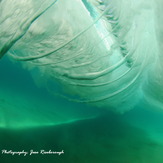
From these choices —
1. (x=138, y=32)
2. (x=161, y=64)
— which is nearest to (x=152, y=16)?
(x=138, y=32)

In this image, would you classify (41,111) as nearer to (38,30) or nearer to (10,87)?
(10,87)

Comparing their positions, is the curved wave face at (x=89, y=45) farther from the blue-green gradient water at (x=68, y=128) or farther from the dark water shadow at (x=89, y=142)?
the dark water shadow at (x=89, y=142)

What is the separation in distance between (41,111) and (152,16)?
1.01m

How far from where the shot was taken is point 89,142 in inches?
67.4

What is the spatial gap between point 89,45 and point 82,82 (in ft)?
1.01

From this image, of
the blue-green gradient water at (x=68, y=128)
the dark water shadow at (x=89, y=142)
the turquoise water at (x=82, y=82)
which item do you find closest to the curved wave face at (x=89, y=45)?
the turquoise water at (x=82, y=82)

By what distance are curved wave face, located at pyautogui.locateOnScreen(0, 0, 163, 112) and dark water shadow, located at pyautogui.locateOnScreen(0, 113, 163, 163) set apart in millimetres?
232

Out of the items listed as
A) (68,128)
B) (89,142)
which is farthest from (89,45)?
(89,142)

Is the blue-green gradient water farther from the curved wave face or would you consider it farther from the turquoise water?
the curved wave face

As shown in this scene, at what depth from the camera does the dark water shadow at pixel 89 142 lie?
149cm

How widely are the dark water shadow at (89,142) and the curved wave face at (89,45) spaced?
0.23 meters

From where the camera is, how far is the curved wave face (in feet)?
3.45

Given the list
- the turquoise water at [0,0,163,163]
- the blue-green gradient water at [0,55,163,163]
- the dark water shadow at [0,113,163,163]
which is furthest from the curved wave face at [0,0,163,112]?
the dark water shadow at [0,113,163,163]

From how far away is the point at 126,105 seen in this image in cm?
175
